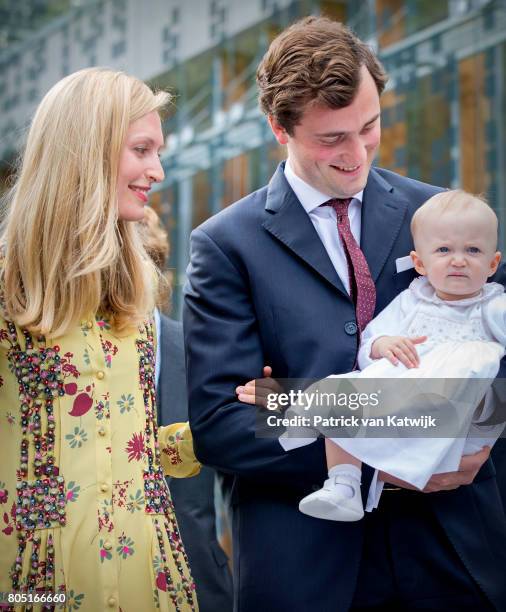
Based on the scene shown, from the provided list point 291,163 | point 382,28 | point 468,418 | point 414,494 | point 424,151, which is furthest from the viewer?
point 382,28

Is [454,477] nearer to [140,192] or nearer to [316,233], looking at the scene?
[316,233]

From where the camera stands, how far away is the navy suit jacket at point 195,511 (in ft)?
11.6

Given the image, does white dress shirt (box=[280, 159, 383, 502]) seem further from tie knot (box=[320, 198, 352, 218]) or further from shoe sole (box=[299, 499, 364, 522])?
shoe sole (box=[299, 499, 364, 522])

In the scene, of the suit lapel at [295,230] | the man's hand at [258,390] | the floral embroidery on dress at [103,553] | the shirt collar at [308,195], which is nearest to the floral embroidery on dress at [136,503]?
the floral embroidery on dress at [103,553]

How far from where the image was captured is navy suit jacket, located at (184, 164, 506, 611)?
253 cm

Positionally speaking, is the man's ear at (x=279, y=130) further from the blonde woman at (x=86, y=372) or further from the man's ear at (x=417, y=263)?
the man's ear at (x=417, y=263)

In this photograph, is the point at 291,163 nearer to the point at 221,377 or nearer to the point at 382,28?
the point at 221,377

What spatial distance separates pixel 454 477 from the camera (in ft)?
7.92

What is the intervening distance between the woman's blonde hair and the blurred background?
404 millimetres

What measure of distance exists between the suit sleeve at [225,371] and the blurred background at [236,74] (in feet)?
2.85

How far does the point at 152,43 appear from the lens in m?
7.51

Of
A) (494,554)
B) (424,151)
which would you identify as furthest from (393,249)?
(424,151)

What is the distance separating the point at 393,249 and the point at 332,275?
0.61 feet

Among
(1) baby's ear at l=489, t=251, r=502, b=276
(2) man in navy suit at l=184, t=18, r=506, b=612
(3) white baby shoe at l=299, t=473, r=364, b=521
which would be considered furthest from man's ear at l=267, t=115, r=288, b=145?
(3) white baby shoe at l=299, t=473, r=364, b=521
